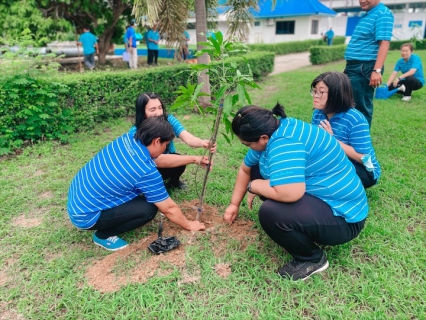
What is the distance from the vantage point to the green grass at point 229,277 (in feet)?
6.46

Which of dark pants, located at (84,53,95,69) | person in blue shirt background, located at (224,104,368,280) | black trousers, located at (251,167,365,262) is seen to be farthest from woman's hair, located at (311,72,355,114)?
dark pants, located at (84,53,95,69)

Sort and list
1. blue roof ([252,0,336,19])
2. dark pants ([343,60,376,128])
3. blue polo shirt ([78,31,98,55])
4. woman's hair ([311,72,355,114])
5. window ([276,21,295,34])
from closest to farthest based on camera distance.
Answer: woman's hair ([311,72,355,114])
dark pants ([343,60,376,128])
blue polo shirt ([78,31,98,55])
blue roof ([252,0,336,19])
window ([276,21,295,34])

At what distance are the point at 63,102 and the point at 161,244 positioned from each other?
3.38 m

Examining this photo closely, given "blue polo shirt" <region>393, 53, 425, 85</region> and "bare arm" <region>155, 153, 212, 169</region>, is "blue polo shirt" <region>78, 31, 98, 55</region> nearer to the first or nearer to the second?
"blue polo shirt" <region>393, 53, 425, 85</region>

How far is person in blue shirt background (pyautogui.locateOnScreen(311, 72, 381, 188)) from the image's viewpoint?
8.20 ft

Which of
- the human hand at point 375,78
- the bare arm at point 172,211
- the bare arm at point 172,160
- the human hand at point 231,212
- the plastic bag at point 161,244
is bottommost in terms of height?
the plastic bag at point 161,244

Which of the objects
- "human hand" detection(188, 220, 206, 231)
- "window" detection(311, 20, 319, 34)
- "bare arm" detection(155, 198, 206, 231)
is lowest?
"human hand" detection(188, 220, 206, 231)

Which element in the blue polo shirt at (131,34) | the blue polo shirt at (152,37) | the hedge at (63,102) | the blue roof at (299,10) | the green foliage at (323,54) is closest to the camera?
the hedge at (63,102)

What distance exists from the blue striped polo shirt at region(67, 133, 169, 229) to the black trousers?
76 centimetres

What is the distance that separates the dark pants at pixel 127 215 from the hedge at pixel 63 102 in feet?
5.30

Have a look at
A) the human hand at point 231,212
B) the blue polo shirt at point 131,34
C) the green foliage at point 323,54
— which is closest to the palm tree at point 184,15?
the human hand at point 231,212

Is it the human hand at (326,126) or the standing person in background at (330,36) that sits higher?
the standing person in background at (330,36)

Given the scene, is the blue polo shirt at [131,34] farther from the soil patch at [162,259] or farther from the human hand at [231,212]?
the human hand at [231,212]

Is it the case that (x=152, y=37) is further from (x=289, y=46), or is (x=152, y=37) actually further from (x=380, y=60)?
(x=289, y=46)
